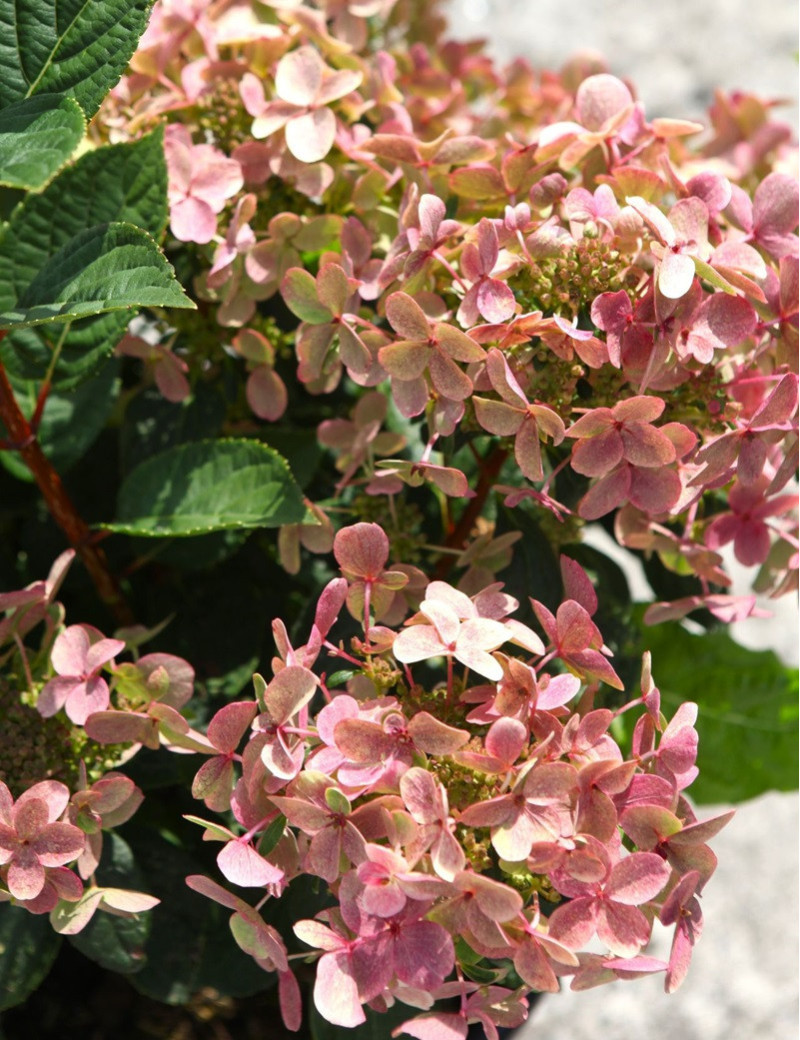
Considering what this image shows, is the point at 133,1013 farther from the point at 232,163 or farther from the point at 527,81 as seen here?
the point at 527,81

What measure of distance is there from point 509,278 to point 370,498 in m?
0.18

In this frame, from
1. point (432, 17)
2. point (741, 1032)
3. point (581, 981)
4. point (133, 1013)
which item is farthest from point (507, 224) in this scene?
point (741, 1032)

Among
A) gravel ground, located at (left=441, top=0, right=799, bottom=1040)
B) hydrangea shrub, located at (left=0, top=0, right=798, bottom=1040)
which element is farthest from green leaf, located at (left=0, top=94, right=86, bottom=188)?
gravel ground, located at (left=441, top=0, right=799, bottom=1040)

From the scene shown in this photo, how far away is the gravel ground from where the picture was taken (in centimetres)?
108

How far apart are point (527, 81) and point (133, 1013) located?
80 centimetres

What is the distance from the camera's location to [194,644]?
74 centimetres

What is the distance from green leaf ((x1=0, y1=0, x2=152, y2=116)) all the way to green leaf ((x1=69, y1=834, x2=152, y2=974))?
0.40 metres

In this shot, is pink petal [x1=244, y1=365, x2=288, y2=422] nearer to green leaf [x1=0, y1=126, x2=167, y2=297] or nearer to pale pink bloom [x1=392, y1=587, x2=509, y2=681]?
green leaf [x1=0, y1=126, x2=167, y2=297]

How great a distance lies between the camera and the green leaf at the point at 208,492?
591mm

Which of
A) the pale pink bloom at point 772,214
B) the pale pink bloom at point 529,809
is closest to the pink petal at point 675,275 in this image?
the pale pink bloom at point 772,214

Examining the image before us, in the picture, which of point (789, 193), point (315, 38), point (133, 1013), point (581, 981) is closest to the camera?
point (581, 981)

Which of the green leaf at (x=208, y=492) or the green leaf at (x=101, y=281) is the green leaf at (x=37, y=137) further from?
the green leaf at (x=208, y=492)

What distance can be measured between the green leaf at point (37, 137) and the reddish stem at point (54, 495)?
139 mm

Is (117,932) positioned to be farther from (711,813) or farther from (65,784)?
(711,813)
